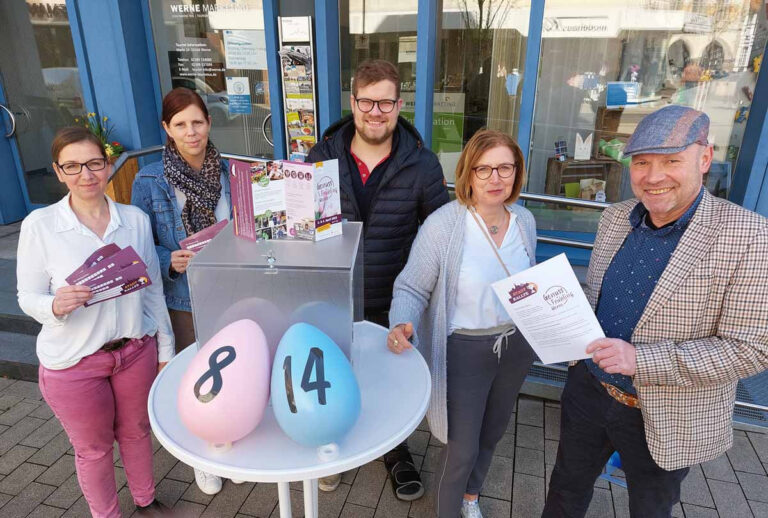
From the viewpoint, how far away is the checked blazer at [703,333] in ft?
4.50

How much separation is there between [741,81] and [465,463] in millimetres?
3866

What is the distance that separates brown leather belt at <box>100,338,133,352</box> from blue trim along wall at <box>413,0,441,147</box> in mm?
2485

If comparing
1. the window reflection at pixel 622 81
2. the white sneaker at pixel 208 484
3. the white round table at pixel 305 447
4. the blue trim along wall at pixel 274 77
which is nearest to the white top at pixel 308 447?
the white round table at pixel 305 447

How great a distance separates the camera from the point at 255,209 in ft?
5.05

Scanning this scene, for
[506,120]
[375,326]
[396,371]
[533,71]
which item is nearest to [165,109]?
[375,326]

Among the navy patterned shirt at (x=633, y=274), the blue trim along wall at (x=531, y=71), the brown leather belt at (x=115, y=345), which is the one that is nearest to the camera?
the navy patterned shirt at (x=633, y=274)

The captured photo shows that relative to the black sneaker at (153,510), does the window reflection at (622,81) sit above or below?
above

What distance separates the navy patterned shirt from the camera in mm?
1507

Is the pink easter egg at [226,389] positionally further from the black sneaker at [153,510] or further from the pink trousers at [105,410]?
the black sneaker at [153,510]

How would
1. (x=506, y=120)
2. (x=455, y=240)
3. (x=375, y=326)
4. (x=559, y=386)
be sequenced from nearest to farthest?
(x=455, y=240)
(x=375, y=326)
(x=559, y=386)
(x=506, y=120)

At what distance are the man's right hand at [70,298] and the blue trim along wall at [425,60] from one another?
2592 mm

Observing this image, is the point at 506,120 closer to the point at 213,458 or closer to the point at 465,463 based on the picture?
the point at 465,463

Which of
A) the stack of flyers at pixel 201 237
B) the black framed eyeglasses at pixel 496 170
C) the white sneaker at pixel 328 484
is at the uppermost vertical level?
the black framed eyeglasses at pixel 496 170

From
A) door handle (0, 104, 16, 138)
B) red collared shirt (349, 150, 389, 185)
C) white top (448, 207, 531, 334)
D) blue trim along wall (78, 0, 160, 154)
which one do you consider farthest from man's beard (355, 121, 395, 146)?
door handle (0, 104, 16, 138)
